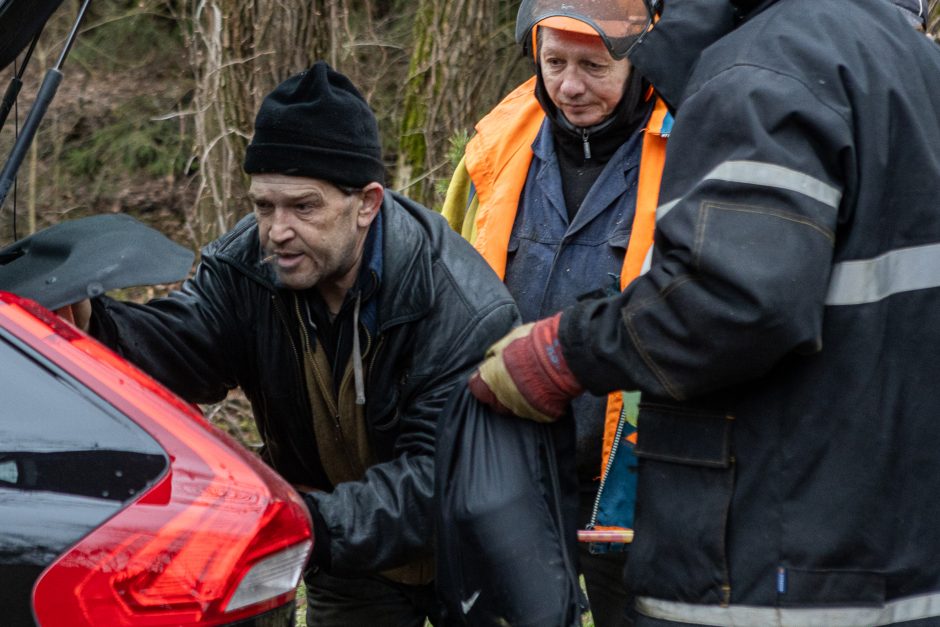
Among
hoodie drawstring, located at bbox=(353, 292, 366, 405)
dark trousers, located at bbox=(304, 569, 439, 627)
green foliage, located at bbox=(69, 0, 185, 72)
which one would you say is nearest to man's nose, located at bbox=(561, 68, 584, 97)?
hoodie drawstring, located at bbox=(353, 292, 366, 405)

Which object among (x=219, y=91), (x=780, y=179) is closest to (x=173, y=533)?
(x=780, y=179)

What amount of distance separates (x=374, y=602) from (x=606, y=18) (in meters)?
1.63

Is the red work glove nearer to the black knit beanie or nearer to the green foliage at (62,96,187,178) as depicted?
the black knit beanie

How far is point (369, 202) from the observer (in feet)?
9.85

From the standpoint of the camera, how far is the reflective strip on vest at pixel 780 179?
1996 millimetres

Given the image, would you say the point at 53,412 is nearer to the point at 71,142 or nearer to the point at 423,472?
the point at 423,472

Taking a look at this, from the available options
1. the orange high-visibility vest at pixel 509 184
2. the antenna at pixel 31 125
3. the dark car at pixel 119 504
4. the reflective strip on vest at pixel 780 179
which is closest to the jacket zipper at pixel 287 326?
the orange high-visibility vest at pixel 509 184

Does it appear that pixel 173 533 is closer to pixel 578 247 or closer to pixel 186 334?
pixel 186 334

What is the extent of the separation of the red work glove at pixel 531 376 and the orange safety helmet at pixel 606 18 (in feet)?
3.51

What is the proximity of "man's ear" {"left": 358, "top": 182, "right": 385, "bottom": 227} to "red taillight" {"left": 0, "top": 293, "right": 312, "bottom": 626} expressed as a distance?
95 cm

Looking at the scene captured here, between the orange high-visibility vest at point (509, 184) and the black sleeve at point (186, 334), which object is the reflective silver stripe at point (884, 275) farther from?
the black sleeve at point (186, 334)

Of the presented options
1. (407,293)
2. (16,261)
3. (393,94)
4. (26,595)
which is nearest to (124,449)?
(26,595)

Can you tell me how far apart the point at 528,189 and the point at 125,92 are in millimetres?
8568

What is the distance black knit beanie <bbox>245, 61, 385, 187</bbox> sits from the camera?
112 inches
